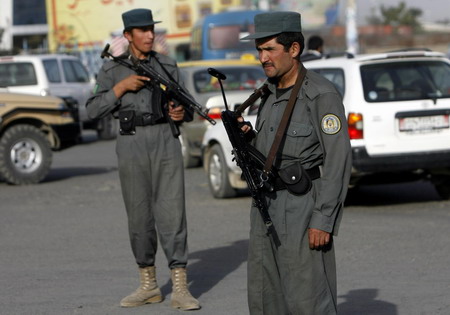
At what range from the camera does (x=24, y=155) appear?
1553cm

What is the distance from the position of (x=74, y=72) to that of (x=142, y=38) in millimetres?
17007

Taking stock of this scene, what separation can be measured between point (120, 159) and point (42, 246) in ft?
9.85

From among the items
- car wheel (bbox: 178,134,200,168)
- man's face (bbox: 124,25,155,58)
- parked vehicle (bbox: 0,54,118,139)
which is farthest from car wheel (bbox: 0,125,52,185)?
man's face (bbox: 124,25,155,58)

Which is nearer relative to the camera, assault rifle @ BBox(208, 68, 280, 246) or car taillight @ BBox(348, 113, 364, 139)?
assault rifle @ BBox(208, 68, 280, 246)

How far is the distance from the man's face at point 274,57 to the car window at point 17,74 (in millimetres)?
17565

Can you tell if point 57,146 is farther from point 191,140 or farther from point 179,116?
point 179,116

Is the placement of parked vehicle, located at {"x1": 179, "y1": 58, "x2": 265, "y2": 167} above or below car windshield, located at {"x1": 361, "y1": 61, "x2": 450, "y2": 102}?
below

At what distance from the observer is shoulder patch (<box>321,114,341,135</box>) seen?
486 cm

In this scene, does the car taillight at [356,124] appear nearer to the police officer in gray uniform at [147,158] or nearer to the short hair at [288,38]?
the police officer in gray uniform at [147,158]

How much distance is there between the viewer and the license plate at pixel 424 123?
11242mm

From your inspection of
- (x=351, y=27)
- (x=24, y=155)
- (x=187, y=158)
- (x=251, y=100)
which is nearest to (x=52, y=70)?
(x=187, y=158)

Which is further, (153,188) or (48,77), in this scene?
(48,77)

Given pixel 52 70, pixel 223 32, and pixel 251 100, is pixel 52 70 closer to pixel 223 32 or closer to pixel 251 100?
pixel 223 32

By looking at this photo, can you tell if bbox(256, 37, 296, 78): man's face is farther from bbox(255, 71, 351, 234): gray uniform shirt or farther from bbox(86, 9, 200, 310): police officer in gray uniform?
bbox(86, 9, 200, 310): police officer in gray uniform
